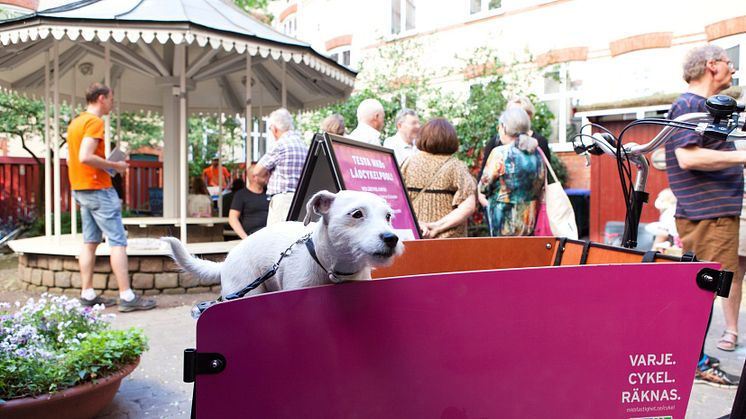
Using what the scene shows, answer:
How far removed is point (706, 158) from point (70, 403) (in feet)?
12.5

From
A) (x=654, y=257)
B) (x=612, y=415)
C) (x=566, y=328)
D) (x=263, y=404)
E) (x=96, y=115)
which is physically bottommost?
(x=612, y=415)

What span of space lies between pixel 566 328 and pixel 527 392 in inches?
8.5

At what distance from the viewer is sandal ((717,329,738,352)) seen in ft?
13.5

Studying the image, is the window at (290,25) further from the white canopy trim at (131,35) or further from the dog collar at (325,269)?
the dog collar at (325,269)

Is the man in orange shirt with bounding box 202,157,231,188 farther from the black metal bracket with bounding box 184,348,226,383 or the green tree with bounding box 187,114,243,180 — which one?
the black metal bracket with bounding box 184,348,226,383

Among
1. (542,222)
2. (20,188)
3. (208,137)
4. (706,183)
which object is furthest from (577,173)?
(208,137)

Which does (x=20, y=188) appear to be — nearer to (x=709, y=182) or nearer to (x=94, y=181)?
(x=94, y=181)

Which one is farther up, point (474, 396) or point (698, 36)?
point (698, 36)

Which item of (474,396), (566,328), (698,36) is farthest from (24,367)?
(698,36)

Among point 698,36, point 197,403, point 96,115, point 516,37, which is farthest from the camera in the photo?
point 516,37

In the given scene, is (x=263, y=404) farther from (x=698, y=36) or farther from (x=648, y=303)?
(x=698, y=36)

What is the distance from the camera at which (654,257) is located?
6.88ft

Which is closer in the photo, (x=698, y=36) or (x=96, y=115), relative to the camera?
(x=96, y=115)

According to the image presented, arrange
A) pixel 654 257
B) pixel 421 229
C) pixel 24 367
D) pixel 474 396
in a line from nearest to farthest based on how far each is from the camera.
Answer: pixel 474 396
pixel 654 257
pixel 24 367
pixel 421 229
